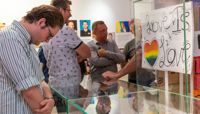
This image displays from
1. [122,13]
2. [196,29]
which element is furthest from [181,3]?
[122,13]

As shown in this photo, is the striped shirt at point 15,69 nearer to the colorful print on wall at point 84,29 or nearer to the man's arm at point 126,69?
the man's arm at point 126,69

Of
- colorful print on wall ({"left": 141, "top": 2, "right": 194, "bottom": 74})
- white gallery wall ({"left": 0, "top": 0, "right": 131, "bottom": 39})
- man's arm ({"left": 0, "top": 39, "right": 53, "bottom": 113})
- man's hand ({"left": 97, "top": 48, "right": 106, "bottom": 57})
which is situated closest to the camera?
man's arm ({"left": 0, "top": 39, "right": 53, "bottom": 113})

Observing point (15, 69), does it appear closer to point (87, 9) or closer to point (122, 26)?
point (87, 9)

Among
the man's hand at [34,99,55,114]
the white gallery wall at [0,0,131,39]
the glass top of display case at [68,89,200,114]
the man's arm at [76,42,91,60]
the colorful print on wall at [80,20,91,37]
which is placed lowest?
the glass top of display case at [68,89,200,114]

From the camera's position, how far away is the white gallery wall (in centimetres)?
445

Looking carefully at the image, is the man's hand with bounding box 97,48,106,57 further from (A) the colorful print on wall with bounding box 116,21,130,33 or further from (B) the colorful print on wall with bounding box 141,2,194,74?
(A) the colorful print on wall with bounding box 116,21,130,33

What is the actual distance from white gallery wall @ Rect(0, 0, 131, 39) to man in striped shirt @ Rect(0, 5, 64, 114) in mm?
3307

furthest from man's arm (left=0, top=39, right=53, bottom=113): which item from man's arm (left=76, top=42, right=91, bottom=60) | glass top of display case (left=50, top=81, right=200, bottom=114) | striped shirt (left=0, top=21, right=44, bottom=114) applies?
man's arm (left=76, top=42, right=91, bottom=60)

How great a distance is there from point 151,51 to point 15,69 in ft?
3.00

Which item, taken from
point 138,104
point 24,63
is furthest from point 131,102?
point 24,63

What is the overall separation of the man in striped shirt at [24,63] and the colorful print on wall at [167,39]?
2.09 ft

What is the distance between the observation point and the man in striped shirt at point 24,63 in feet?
3.95

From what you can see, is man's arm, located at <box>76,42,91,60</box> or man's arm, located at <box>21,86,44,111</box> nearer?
man's arm, located at <box>21,86,44,111</box>

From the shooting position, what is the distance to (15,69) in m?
1.20
